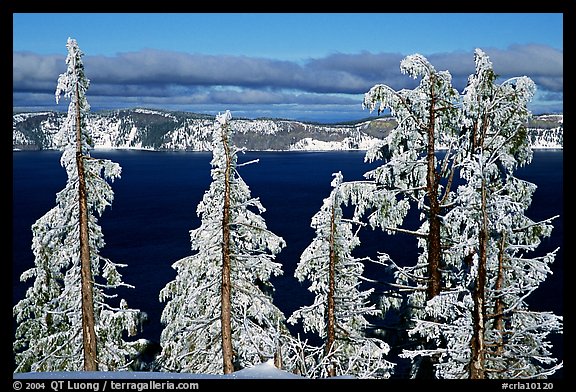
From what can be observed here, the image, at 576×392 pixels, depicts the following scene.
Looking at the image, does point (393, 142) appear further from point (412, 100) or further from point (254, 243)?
point (254, 243)

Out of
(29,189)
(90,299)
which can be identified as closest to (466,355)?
(90,299)

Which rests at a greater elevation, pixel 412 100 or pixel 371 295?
pixel 412 100

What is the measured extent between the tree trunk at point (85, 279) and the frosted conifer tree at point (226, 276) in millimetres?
1961

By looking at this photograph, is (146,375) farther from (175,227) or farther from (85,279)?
(175,227)

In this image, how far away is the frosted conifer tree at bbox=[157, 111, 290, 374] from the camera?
1122cm

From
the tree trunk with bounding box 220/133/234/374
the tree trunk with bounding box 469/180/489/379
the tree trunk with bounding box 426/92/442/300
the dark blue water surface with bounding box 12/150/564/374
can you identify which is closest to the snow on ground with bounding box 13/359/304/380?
the tree trunk with bounding box 469/180/489/379

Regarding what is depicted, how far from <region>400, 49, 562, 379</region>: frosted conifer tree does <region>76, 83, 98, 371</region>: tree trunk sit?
23.8ft

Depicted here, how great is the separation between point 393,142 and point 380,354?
16.9 ft

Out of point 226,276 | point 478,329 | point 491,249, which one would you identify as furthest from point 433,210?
point 226,276

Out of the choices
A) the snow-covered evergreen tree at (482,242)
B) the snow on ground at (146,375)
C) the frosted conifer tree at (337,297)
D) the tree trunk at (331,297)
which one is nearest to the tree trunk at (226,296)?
the frosted conifer tree at (337,297)

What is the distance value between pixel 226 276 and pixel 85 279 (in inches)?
124

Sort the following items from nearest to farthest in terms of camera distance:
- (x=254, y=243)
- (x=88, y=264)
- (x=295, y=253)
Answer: (x=88, y=264), (x=254, y=243), (x=295, y=253)

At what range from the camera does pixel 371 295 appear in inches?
531

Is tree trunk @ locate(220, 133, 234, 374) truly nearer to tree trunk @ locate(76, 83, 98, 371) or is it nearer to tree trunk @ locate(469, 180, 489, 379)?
tree trunk @ locate(76, 83, 98, 371)
